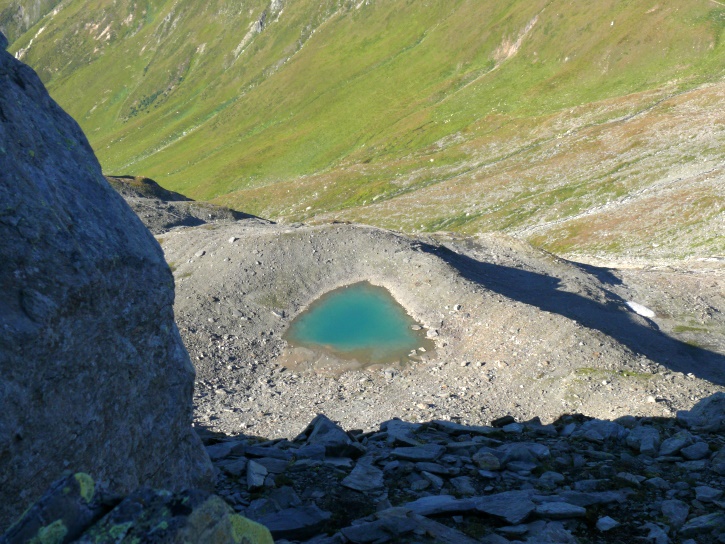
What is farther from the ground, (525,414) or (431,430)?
(431,430)

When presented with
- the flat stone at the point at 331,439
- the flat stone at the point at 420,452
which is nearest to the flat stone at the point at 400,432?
the flat stone at the point at 420,452

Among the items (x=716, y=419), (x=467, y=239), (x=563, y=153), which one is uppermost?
(x=716, y=419)

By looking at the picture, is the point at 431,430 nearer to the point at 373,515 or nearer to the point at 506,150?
the point at 373,515

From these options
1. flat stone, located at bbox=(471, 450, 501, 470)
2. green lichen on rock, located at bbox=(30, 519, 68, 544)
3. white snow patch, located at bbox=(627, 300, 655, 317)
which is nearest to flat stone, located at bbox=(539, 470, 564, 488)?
flat stone, located at bbox=(471, 450, 501, 470)

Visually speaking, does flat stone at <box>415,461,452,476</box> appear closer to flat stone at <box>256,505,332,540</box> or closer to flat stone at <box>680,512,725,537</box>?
flat stone at <box>256,505,332,540</box>

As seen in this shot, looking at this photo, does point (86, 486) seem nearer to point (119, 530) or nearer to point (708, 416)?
point (119, 530)

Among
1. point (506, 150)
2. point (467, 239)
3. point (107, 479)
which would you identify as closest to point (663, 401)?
point (107, 479)
